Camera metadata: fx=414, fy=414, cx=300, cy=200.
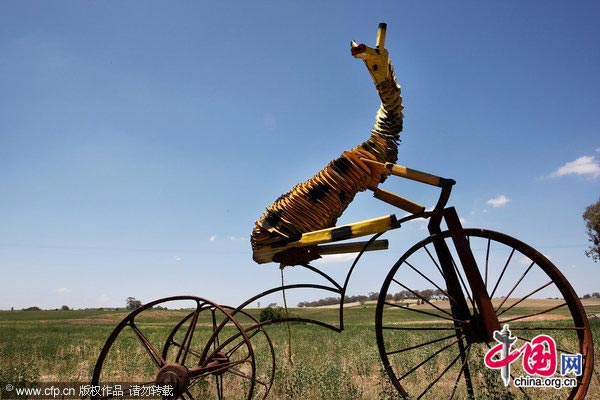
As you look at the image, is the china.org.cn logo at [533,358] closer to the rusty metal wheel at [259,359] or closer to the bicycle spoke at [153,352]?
the rusty metal wheel at [259,359]

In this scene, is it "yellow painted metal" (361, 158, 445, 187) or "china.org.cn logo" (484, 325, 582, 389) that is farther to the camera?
"yellow painted metal" (361, 158, 445, 187)

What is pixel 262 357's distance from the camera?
10.2 m

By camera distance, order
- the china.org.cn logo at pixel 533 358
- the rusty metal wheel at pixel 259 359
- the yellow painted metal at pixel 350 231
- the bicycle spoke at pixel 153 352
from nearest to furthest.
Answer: the china.org.cn logo at pixel 533 358 → the yellow painted metal at pixel 350 231 → the bicycle spoke at pixel 153 352 → the rusty metal wheel at pixel 259 359

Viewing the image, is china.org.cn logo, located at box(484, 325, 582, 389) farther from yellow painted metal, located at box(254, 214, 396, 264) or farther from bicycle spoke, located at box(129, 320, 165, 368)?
bicycle spoke, located at box(129, 320, 165, 368)

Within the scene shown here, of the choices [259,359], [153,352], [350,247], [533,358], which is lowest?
[259,359]

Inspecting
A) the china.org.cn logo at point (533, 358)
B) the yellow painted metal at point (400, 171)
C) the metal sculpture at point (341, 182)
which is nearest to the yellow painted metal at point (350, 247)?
the metal sculpture at point (341, 182)

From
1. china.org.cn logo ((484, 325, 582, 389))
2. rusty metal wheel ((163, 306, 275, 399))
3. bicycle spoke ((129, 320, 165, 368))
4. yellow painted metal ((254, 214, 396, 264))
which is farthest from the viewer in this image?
rusty metal wheel ((163, 306, 275, 399))

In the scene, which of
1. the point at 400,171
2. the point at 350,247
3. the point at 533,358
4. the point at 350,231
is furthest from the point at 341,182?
the point at 533,358

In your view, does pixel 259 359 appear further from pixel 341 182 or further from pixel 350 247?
pixel 341 182

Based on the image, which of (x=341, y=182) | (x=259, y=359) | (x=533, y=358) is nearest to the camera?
(x=533, y=358)

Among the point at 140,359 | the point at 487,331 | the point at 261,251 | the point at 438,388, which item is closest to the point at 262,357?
the point at 140,359

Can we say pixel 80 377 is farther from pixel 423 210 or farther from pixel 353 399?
pixel 423 210

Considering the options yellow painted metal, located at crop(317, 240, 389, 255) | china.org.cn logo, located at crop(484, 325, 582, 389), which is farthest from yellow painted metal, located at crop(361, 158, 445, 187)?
china.org.cn logo, located at crop(484, 325, 582, 389)

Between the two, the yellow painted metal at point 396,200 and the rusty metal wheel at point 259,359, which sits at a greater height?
the yellow painted metal at point 396,200
